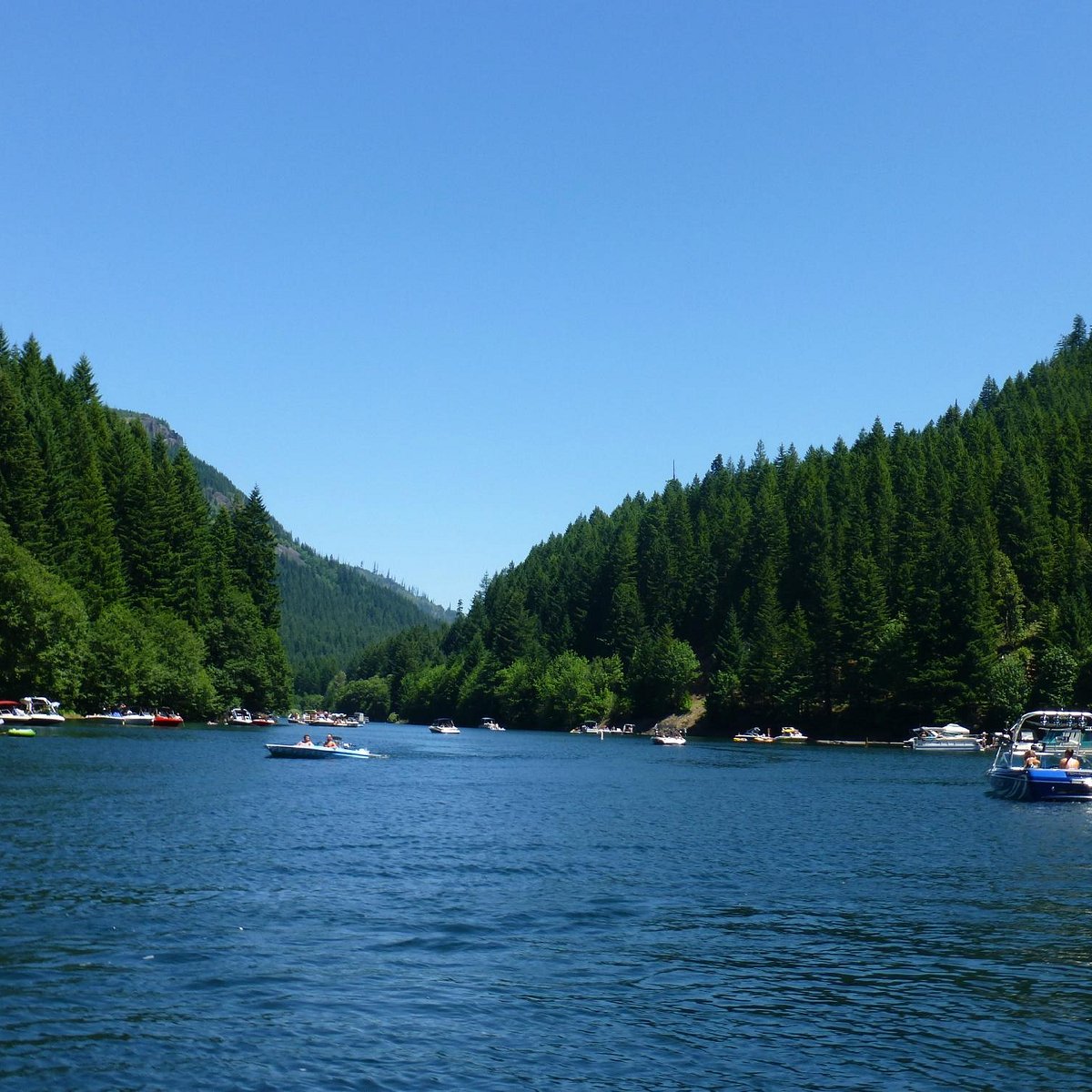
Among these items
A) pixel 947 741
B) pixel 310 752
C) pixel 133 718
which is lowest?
pixel 310 752

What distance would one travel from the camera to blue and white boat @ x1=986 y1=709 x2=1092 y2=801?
65.5m

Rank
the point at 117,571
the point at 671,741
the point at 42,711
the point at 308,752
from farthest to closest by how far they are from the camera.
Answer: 1. the point at 671,741
2. the point at 117,571
3. the point at 42,711
4. the point at 308,752

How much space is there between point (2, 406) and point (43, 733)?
173 ft

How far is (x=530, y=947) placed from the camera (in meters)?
27.0

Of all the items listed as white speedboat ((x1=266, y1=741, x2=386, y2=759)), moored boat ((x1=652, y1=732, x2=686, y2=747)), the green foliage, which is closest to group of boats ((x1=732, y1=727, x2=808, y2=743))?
moored boat ((x1=652, y1=732, x2=686, y2=747))

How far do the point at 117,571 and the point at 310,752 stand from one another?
175 ft

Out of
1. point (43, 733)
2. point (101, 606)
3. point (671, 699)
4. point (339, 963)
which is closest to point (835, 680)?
point (671, 699)

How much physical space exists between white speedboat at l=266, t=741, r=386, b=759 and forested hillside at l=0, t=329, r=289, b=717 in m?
27.0

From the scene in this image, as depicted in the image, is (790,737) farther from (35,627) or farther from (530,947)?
(530,947)

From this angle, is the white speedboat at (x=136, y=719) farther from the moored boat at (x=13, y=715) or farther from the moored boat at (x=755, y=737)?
the moored boat at (x=755, y=737)

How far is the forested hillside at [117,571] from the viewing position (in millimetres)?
108062

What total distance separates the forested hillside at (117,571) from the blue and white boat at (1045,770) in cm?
8107

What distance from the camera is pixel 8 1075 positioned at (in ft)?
57.5

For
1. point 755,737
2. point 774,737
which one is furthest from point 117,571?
point 774,737
